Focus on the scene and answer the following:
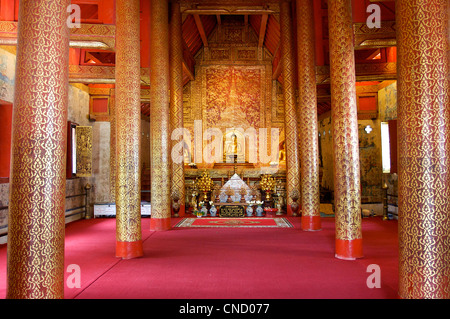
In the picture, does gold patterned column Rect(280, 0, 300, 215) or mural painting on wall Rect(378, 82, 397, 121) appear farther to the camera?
mural painting on wall Rect(378, 82, 397, 121)

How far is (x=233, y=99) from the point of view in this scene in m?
16.0

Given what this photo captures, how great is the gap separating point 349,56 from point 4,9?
241 inches

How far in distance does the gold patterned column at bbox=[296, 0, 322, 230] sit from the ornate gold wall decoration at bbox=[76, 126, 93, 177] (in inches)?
266

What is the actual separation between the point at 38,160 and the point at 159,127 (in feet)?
17.5

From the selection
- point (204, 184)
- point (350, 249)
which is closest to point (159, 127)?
point (204, 184)

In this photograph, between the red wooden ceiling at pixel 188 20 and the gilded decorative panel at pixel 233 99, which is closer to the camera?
the red wooden ceiling at pixel 188 20

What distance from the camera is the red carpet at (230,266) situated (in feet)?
12.4

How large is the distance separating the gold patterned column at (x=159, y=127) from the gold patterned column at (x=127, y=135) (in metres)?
2.12

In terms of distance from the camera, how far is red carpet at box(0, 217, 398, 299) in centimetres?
378

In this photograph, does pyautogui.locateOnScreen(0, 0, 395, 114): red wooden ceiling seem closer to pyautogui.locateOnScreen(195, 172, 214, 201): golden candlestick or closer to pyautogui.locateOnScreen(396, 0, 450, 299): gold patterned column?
pyautogui.locateOnScreen(396, 0, 450, 299): gold patterned column

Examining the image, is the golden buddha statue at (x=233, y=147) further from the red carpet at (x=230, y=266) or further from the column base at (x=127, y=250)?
the column base at (x=127, y=250)

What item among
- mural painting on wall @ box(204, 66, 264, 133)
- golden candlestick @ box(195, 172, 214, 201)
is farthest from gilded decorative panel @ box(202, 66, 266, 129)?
golden candlestick @ box(195, 172, 214, 201)

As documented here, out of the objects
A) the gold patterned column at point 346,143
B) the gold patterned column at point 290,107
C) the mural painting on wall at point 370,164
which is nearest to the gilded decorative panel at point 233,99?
the mural painting on wall at point 370,164

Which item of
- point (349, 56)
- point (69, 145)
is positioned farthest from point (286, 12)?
point (69, 145)
